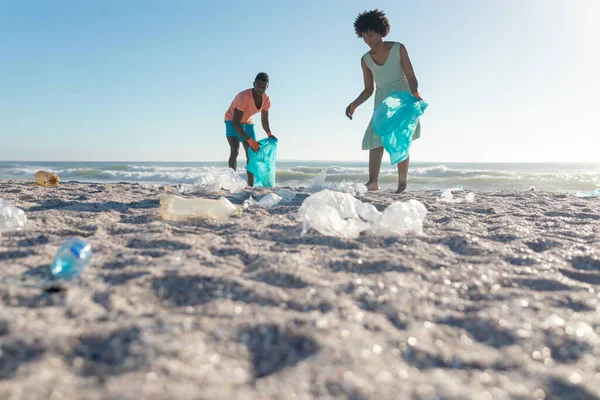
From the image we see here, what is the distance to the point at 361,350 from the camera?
756mm

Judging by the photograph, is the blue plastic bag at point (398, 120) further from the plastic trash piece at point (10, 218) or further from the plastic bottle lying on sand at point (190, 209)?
the plastic trash piece at point (10, 218)

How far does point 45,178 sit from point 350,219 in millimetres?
2775

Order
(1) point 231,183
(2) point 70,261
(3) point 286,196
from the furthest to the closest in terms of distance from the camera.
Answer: (1) point 231,183, (3) point 286,196, (2) point 70,261

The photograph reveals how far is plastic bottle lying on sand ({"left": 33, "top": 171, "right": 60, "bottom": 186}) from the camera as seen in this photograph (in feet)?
10.6

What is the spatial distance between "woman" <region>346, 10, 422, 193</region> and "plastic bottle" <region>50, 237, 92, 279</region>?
2668 mm

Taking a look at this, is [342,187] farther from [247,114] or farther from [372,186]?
[247,114]

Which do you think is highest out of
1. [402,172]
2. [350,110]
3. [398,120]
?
[350,110]

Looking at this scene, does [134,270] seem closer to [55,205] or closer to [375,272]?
[375,272]

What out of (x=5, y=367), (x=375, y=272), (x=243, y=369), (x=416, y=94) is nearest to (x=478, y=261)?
(x=375, y=272)

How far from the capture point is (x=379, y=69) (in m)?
3.40

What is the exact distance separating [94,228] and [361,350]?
135 cm

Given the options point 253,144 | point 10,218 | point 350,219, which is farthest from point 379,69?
point 10,218

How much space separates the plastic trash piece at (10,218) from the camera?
5.22ft

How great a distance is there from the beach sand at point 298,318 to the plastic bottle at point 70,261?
0.03 m
